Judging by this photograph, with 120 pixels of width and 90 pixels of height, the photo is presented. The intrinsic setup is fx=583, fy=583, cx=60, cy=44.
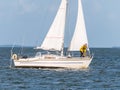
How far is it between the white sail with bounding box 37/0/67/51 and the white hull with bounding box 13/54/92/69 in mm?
2422

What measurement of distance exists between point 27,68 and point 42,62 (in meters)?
2.80

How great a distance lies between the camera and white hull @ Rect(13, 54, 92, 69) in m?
62.9

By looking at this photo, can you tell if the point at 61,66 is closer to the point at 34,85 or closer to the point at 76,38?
the point at 76,38

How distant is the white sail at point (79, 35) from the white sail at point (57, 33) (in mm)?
1404

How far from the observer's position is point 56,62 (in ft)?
207

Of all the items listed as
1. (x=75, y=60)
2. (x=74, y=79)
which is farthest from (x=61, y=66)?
(x=74, y=79)

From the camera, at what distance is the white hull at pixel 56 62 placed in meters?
62.9

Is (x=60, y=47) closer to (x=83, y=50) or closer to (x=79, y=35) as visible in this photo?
(x=79, y=35)

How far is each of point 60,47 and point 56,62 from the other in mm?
2678

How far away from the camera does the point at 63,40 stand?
6544cm

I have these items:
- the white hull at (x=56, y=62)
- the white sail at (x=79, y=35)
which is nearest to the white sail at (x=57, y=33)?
the white sail at (x=79, y=35)

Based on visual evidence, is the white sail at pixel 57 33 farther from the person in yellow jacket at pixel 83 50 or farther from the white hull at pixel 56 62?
the person in yellow jacket at pixel 83 50

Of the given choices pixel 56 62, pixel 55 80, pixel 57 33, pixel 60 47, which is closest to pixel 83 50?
pixel 60 47

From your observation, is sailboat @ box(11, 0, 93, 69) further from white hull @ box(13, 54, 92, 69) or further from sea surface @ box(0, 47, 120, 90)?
sea surface @ box(0, 47, 120, 90)
